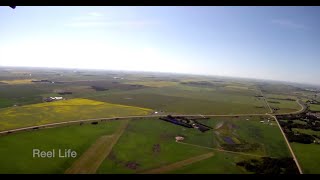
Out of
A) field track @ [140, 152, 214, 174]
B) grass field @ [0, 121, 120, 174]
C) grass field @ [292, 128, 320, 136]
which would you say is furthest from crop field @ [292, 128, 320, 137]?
grass field @ [0, 121, 120, 174]

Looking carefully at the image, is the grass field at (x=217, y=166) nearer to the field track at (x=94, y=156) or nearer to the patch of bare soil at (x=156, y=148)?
the patch of bare soil at (x=156, y=148)

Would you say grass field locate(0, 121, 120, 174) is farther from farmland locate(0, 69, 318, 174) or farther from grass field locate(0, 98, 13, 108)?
grass field locate(0, 98, 13, 108)

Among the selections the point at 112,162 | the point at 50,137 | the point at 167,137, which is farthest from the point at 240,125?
the point at 50,137

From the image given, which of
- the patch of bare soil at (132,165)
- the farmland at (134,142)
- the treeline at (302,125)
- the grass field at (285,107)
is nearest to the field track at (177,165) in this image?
the farmland at (134,142)
